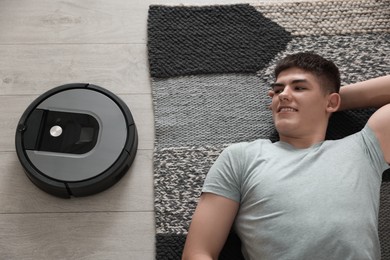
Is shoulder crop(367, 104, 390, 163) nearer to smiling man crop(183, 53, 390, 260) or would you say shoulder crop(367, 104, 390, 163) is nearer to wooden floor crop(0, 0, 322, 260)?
smiling man crop(183, 53, 390, 260)

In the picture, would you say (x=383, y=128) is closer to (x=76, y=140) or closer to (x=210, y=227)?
(x=210, y=227)

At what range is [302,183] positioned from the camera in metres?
0.96

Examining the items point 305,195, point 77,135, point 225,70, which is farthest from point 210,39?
point 305,195

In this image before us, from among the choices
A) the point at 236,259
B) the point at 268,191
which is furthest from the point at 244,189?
the point at 236,259

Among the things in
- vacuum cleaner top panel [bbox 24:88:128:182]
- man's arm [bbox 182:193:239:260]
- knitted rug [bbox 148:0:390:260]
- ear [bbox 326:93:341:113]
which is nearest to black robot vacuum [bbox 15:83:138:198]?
vacuum cleaner top panel [bbox 24:88:128:182]

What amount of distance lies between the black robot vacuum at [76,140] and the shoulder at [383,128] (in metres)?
0.56

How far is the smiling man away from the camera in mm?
908

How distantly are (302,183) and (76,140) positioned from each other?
0.55 metres

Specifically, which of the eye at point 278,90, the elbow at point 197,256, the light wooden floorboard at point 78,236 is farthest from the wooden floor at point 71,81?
the eye at point 278,90

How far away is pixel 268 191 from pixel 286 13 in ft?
2.02

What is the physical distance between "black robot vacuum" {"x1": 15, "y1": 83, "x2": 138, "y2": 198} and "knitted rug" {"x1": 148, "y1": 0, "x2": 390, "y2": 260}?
10cm

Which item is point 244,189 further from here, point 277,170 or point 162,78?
point 162,78

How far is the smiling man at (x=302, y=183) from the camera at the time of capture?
0.91 meters

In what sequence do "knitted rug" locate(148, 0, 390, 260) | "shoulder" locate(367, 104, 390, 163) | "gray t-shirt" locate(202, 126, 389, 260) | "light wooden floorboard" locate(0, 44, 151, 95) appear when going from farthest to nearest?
"light wooden floorboard" locate(0, 44, 151, 95) → "knitted rug" locate(148, 0, 390, 260) → "shoulder" locate(367, 104, 390, 163) → "gray t-shirt" locate(202, 126, 389, 260)
